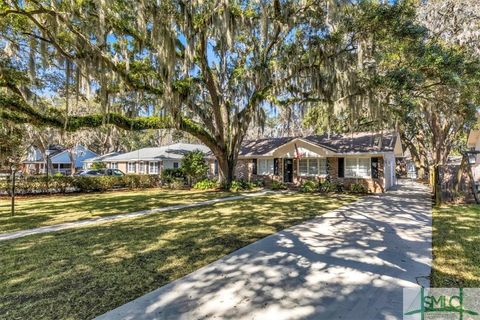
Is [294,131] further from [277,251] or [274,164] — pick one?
[277,251]

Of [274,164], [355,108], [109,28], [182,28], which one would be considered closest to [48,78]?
[109,28]

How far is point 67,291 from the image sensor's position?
3.60 meters

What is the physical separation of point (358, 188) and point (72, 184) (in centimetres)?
1679

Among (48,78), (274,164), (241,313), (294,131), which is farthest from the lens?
(294,131)

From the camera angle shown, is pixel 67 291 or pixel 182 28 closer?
pixel 67 291

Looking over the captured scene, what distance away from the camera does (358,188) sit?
1539 cm

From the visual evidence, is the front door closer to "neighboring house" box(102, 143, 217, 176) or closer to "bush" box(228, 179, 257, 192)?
"bush" box(228, 179, 257, 192)

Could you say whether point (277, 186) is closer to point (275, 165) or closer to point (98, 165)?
point (275, 165)

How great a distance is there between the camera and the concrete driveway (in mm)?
3066

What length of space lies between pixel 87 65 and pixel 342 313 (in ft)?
33.2

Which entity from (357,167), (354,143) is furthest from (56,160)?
(357,167)

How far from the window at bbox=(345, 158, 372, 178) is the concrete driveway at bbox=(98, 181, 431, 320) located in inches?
386

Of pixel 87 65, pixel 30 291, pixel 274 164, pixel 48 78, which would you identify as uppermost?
pixel 48 78

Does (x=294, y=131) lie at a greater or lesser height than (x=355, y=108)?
greater
